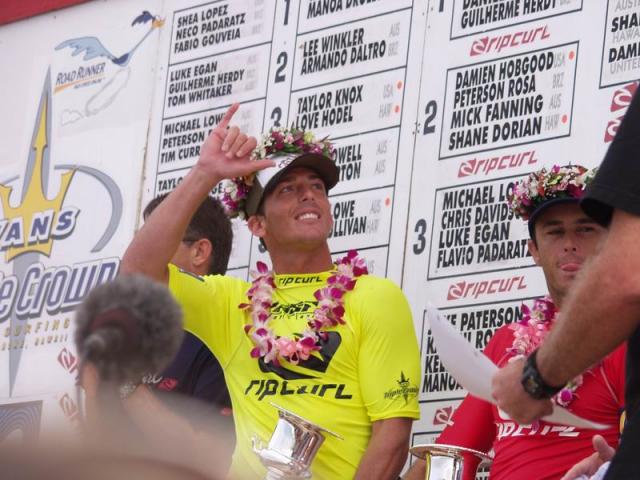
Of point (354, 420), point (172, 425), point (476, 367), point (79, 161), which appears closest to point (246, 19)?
point (79, 161)

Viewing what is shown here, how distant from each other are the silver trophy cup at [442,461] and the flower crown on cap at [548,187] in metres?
0.93

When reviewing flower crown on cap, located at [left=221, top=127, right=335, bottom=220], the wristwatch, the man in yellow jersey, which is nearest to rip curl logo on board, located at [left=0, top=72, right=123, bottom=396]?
flower crown on cap, located at [left=221, top=127, right=335, bottom=220]

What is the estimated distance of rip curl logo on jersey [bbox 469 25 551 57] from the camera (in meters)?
5.54

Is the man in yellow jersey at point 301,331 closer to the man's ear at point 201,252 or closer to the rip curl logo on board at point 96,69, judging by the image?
the man's ear at point 201,252

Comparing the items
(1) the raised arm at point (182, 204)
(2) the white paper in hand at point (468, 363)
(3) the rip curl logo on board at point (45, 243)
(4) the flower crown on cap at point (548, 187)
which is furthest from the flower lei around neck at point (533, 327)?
(3) the rip curl logo on board at point (45, 243)

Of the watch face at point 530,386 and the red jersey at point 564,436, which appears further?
the red jersey at point 564,436

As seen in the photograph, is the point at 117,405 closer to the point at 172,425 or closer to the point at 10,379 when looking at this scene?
the point at 172,425

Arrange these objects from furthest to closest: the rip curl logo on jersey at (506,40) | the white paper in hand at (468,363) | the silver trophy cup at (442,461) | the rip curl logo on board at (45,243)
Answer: the rip curl logo on board at (45,243) < the rip curl logo on jersey at (506,40) < the silver trophy cup at (442,461) < the white paper in hand at (468,363)

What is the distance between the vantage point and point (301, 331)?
464cm

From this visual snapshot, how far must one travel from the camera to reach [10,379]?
22.9ft

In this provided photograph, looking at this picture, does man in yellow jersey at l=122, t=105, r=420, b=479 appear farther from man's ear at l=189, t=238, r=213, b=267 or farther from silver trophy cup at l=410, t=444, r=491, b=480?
man's ear at l=189, t=238, r=213, b=267

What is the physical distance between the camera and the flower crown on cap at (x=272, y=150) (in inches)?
204

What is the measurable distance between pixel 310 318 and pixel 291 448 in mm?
665

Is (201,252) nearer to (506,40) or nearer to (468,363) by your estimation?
(506,40)
